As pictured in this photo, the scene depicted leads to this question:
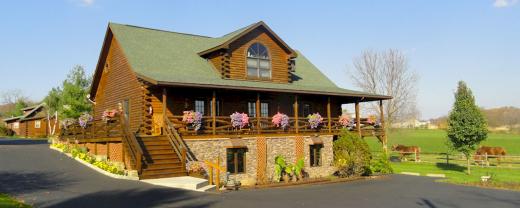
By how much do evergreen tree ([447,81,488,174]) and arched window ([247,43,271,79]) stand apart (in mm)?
12934

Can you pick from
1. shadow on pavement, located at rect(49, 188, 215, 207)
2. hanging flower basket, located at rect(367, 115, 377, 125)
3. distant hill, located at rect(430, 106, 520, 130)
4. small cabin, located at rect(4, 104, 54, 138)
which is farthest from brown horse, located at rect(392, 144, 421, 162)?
distant hill, located at rect(430, 106, 520, 130)

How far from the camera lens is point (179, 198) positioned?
14031 mm

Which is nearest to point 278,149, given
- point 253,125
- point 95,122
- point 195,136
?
point 253,125

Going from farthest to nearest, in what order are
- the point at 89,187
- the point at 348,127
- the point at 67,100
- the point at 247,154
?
the point at 67,100
the point at 348,127
the point at 247,154
the point at 89,187

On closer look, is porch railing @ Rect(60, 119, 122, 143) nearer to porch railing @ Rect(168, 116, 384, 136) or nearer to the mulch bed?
porch railing @ Rect(168, 116, 384, 136)

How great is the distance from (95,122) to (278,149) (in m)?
9.91

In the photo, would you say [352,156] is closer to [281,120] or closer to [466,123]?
[281,120]

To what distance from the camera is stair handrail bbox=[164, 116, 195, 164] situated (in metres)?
19.0

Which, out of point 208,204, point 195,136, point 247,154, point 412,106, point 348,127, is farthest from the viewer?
point 412,106

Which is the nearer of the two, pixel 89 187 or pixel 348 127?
pixel 89 187

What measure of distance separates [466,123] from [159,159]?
66.7 feet

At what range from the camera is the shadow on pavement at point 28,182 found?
14.8 metres

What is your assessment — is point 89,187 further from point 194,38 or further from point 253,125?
point 194,38

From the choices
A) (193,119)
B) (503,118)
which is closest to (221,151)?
(193,119)
